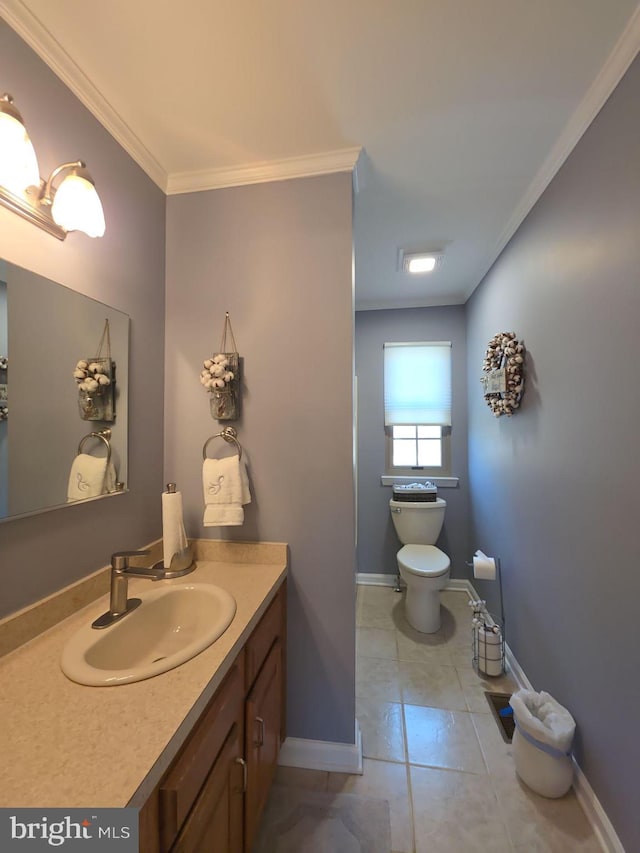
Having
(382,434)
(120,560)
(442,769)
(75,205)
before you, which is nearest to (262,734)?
(120,560)

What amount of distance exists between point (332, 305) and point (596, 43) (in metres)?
1.06

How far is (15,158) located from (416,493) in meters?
2.67

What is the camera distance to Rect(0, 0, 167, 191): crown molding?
86 centimetres

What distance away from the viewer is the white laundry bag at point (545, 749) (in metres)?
1.19

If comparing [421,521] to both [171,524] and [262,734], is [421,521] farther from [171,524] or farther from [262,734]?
[171,524]

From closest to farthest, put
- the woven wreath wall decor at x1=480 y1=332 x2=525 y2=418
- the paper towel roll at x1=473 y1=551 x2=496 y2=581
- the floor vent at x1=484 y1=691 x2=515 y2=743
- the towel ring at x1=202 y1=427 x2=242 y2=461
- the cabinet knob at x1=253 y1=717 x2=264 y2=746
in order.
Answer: the cabinet knob at x1=253 y1=717 x2=264 y2=746, the towel ring at x1=202 y1=427 x2=242 y2=461, the floor vent at x1=484 y1=691 x2=515 y2=743, the woven wreath wall decor at x1=480 y1=332 x2=525 y2=418, the paper towel roll at x1=473 y1=551 x2=496 y2=581

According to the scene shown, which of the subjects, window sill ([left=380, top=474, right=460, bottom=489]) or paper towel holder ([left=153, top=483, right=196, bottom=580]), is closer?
paper towel holder ([left=153, top=483, right=196, bottom=580])

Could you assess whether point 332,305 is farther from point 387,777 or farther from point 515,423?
point 387,777

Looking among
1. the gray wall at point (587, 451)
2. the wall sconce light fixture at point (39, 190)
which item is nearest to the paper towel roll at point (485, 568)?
the gray wall at point (587, 451)

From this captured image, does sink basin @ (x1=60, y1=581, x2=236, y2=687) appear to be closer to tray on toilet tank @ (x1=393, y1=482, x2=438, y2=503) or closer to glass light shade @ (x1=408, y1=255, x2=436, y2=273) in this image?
tray on toilet tank @ (x1=393, y1=482, x2=438, y2=503)

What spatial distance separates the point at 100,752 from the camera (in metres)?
0.55

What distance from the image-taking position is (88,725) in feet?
1.99

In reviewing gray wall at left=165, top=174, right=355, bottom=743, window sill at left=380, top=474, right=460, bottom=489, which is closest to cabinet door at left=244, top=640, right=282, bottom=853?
gray wall at left=165, top=174, right=355, bottom=743

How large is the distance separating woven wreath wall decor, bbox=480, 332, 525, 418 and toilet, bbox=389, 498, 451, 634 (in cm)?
104
